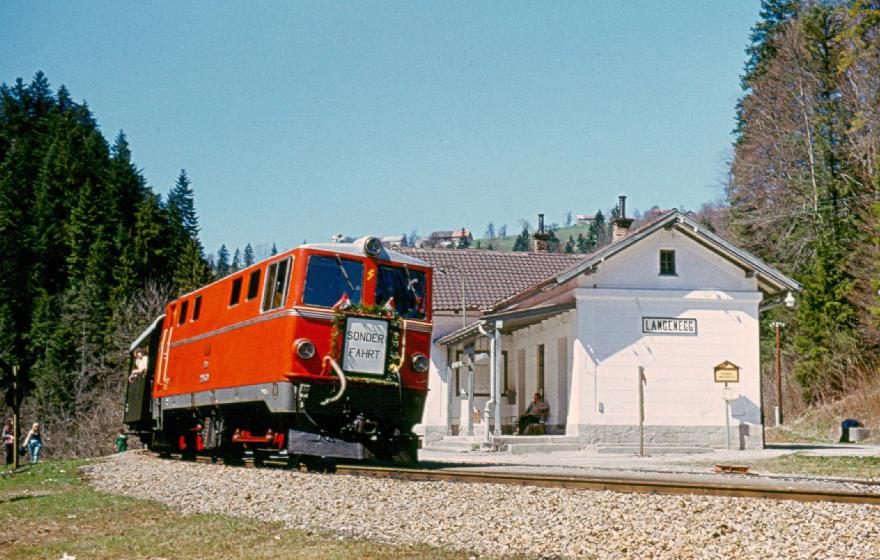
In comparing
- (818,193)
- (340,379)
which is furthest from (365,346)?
(818,193)

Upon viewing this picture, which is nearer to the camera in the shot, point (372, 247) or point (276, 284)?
point (276, 284)

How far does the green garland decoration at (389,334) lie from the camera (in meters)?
13.4

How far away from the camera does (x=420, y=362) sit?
14.2m

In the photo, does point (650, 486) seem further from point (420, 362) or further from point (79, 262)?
point (79, 262)

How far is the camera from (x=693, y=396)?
24.6m

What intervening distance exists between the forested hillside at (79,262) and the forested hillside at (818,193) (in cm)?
3288

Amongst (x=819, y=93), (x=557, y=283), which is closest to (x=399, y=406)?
(x=557, y=283)

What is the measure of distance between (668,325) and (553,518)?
57.5 feet

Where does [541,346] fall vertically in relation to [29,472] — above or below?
above

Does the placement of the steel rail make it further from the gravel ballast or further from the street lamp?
the street lamp

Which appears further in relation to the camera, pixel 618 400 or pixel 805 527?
pixel 618 400

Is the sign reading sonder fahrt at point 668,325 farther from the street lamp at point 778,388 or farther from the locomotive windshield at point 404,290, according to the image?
the street lamp at point 778,388

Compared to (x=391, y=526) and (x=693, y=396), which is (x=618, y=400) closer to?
(x=693, y=396)

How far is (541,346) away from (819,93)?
70.1 ft
